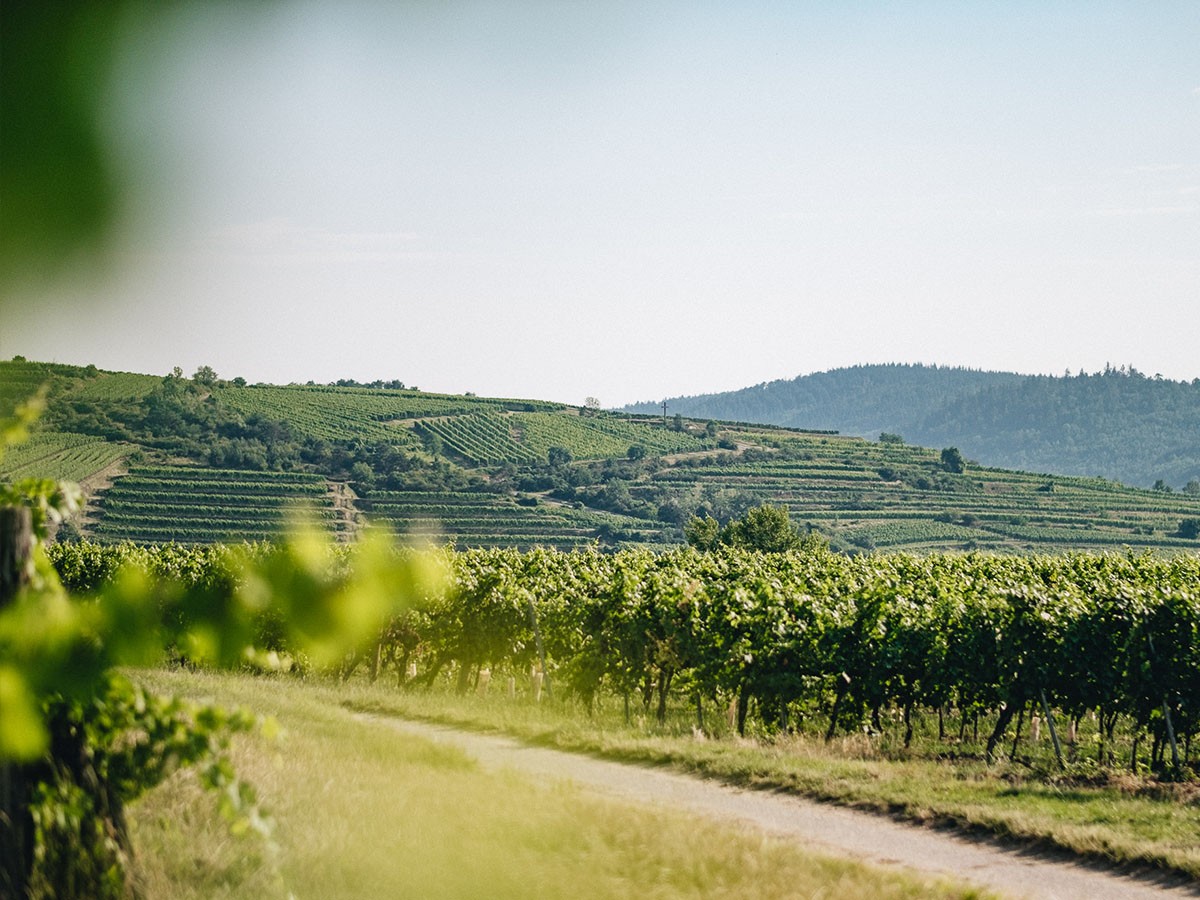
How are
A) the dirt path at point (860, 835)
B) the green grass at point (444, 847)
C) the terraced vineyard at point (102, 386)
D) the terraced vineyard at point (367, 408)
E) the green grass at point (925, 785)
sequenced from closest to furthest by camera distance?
the terraced vineyard at point (102, 386)
the green grass at point (444, 847)
the dirt path at point (860, 835)
the green grass at point (925, 785)
the terraced vineyard at point (367, 408)

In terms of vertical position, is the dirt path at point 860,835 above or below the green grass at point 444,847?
below

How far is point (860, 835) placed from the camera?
36.3 ft

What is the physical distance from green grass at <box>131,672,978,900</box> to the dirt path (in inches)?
70.1

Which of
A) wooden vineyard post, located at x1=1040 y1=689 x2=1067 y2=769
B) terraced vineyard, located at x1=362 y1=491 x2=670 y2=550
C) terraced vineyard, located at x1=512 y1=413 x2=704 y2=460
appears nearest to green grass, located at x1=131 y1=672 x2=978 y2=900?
wooden vineyard post, located at x1=1040 y1=689 x2=1067 y2=769

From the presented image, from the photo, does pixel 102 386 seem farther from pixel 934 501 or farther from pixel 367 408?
pixel 367 408

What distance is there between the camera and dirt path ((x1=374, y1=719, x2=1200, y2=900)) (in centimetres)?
961

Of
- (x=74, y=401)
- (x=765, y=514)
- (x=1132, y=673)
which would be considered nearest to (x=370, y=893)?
(x=74, y=401)

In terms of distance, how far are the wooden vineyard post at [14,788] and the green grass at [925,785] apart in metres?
9.17

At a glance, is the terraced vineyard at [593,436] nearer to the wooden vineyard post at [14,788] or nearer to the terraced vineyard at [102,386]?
the wooden vineyard post at [14,788]

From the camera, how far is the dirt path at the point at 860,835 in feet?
31.5

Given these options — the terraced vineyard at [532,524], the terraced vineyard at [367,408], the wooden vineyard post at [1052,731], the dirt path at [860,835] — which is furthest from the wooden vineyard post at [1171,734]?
the terraced vineyard at [367,408]

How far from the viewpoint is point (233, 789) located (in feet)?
11.4

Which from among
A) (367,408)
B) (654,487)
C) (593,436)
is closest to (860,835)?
(654,487)

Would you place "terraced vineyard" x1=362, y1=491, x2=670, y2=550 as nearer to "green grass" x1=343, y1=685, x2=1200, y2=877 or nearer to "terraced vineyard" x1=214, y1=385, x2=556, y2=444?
"terraced vineyard" x1=214, y1=385, x2=556, y2=444
